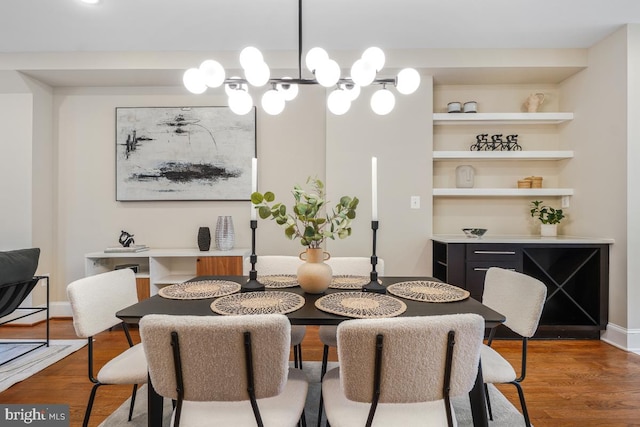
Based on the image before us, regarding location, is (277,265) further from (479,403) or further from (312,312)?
(479,403)

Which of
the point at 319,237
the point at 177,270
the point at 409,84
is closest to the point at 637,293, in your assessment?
the point at 409,84

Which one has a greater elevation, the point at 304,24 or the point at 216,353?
the point at 304,24

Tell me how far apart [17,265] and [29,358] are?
0.72 meters

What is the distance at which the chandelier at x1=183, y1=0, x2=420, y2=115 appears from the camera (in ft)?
4.62

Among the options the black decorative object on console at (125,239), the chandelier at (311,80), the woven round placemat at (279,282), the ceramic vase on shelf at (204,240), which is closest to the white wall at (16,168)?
the black decorative object on console at (125,239)

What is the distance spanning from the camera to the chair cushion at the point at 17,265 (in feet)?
7.07

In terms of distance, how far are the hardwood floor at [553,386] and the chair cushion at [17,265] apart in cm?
65

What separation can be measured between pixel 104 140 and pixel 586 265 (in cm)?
465

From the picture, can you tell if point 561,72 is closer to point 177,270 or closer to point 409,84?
point 409,84

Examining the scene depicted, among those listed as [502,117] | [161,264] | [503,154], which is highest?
[502,117]

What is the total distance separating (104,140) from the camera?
11.3 feet

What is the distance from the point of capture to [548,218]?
124 inches

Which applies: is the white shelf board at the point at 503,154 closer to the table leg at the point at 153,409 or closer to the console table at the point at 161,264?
the console table at the point at 161,264

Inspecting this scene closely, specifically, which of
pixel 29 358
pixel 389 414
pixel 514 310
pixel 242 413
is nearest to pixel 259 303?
pixel 242 413
